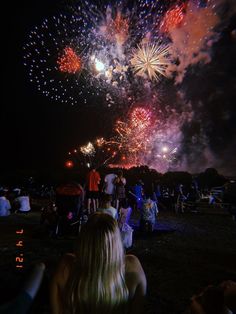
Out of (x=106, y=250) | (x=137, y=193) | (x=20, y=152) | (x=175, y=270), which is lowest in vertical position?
(x=175, y=270)

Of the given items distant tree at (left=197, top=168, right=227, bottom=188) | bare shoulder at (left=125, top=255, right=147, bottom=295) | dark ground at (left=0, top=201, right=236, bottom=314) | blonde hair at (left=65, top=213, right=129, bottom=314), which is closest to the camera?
blonde hair at (left=65, top=213, right=129, bottom=314)

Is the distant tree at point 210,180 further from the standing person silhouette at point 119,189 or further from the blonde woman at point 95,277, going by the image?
the blonde woman at point 95,277

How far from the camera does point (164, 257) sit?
26.0 ft

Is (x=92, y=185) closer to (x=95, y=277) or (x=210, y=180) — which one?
(x=95, y=277)

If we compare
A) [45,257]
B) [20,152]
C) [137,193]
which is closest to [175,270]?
[45,257]

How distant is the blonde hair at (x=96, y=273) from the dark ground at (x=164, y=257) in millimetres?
1350

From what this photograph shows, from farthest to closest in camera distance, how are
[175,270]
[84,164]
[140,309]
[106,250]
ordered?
[84,164], [175,270], [140,309], [106,250]

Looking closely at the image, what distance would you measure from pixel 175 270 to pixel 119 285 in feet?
16.2

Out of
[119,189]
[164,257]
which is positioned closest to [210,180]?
[119,189]

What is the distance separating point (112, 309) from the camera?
235 centimetres

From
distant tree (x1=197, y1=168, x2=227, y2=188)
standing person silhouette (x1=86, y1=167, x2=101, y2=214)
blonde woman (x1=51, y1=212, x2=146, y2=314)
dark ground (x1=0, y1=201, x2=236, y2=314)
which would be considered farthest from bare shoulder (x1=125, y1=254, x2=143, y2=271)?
distant tree (x1=197, y1=168, x2=227, y2=188)

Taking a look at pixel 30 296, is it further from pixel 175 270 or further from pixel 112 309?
pixel 175 270

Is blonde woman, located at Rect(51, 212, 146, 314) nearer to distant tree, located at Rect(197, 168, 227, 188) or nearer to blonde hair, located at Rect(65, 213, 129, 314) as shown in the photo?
blonde hair, located at Rect(65, 213, 129, 314)

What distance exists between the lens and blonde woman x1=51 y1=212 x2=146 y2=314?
2.29 m
